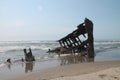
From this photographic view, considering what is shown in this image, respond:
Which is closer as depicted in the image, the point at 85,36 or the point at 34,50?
the point at 85,36

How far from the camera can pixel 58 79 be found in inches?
327

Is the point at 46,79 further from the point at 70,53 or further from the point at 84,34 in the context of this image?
the point at 70,53

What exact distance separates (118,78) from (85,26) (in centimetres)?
1235

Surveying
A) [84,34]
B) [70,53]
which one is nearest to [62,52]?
[70,53]

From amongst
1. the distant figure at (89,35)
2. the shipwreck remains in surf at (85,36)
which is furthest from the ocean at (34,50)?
the distant figure at (89,35)

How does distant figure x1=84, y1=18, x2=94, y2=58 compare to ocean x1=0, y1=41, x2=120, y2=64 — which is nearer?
distant figure x1=84, y1=18, x2=94, y2=58

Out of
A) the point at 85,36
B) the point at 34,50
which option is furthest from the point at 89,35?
the point at 34,50

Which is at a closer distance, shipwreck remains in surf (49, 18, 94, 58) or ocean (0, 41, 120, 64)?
shipwreck remains in surf (49, 18, 94, 58)

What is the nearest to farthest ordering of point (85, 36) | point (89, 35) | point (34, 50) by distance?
1. point (89, 35)
2. point (85, 36)
3. point (34, 50)

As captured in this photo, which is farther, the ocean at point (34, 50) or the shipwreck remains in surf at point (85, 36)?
the ocean at point (34, 50)

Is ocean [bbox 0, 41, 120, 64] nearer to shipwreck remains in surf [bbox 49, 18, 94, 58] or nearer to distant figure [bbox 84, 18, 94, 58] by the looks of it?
shipwreck remains in surf [bbox 49, 18, 94, 58]

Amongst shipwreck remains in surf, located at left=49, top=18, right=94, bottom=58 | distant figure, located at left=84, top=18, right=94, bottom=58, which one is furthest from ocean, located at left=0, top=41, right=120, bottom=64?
distant figure, located at left=84, top=18, right=94, bottom=58

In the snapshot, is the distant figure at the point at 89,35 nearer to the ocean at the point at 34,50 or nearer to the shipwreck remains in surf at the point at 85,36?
the shipwreck remains in surf at the point at 85,36

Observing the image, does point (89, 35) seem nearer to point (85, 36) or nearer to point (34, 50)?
point (85, 36)
